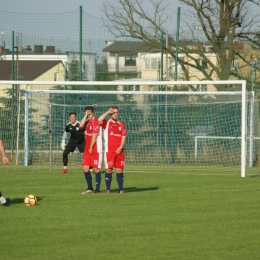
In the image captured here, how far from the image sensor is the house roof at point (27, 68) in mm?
27392

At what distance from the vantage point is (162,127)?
80.4ft

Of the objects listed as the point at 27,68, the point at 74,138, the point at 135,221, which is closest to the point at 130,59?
the point at 27,68

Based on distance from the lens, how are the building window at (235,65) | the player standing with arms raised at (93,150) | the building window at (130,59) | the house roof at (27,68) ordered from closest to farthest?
the player standing with arms raised at (93,150)
the building window at (235,65)
the building window at (130,59)
the house roof at (27,68)

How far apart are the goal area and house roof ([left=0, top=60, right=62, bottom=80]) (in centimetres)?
217

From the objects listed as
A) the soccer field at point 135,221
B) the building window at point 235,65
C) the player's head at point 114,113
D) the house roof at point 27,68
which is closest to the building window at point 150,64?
the building window at point 235,65

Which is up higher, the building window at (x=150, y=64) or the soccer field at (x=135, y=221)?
the building window at (x=150, y=64)

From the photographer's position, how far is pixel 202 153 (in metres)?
23.2

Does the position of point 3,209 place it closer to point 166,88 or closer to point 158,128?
point 158,128

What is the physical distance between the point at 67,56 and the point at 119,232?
57.0ft

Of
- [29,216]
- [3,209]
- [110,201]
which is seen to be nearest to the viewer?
[29,216]

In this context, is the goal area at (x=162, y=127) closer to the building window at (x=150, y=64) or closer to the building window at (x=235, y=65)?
the building window at (x=235, y=65)

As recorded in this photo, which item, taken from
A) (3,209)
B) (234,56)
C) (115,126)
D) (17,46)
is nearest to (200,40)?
(234,56)

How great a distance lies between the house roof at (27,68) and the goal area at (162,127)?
2170 mm

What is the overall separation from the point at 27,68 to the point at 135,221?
20.5m
